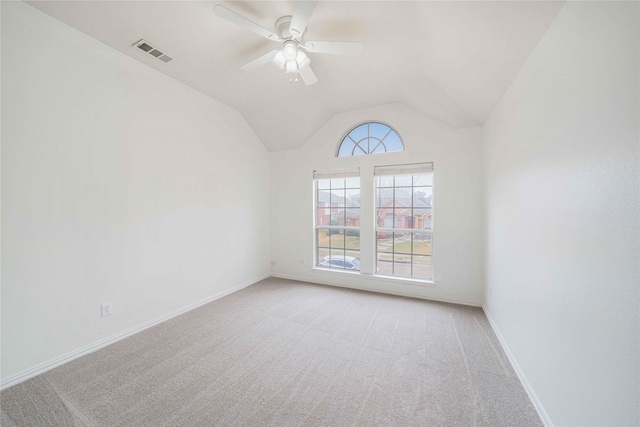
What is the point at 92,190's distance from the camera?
2158mm

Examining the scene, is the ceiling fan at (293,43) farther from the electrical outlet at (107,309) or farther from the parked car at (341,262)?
the parked car at (341,262)

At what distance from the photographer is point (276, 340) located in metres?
2.33

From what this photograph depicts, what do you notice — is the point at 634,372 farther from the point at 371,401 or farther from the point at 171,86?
the point at 171,86

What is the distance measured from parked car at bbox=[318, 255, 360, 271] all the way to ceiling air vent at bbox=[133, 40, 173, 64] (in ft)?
11.4

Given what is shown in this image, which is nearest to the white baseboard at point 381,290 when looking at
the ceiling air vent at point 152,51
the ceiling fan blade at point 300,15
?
the ceiling fan blade at point 300,15

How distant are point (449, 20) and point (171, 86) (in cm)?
298

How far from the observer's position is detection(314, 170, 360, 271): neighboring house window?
155 inches

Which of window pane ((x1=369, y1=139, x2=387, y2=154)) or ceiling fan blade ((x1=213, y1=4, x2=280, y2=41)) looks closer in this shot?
ceiling fan blade ((x1=213, y1=4, x2=280, y2=41))

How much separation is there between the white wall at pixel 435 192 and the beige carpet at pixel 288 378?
0.63 m

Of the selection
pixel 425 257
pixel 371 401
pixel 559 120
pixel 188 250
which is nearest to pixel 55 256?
pixel 188 250

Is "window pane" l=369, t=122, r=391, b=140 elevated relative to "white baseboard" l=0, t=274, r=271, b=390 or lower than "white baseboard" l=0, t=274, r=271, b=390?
elevated

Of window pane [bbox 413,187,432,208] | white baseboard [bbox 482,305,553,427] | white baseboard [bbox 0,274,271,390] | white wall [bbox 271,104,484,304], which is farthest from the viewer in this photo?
window pane [bbox 413,187,432,208]

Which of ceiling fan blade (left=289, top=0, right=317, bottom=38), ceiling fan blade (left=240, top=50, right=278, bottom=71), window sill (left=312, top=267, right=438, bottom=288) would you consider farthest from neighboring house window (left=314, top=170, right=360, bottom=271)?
ceiling fan blade (left=289, top=0, right=317, bottom=38)

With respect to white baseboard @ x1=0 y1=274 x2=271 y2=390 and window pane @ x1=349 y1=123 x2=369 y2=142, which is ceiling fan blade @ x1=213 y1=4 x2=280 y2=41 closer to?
window pane @ x1=349 y1=123 x2=369 y2=142
